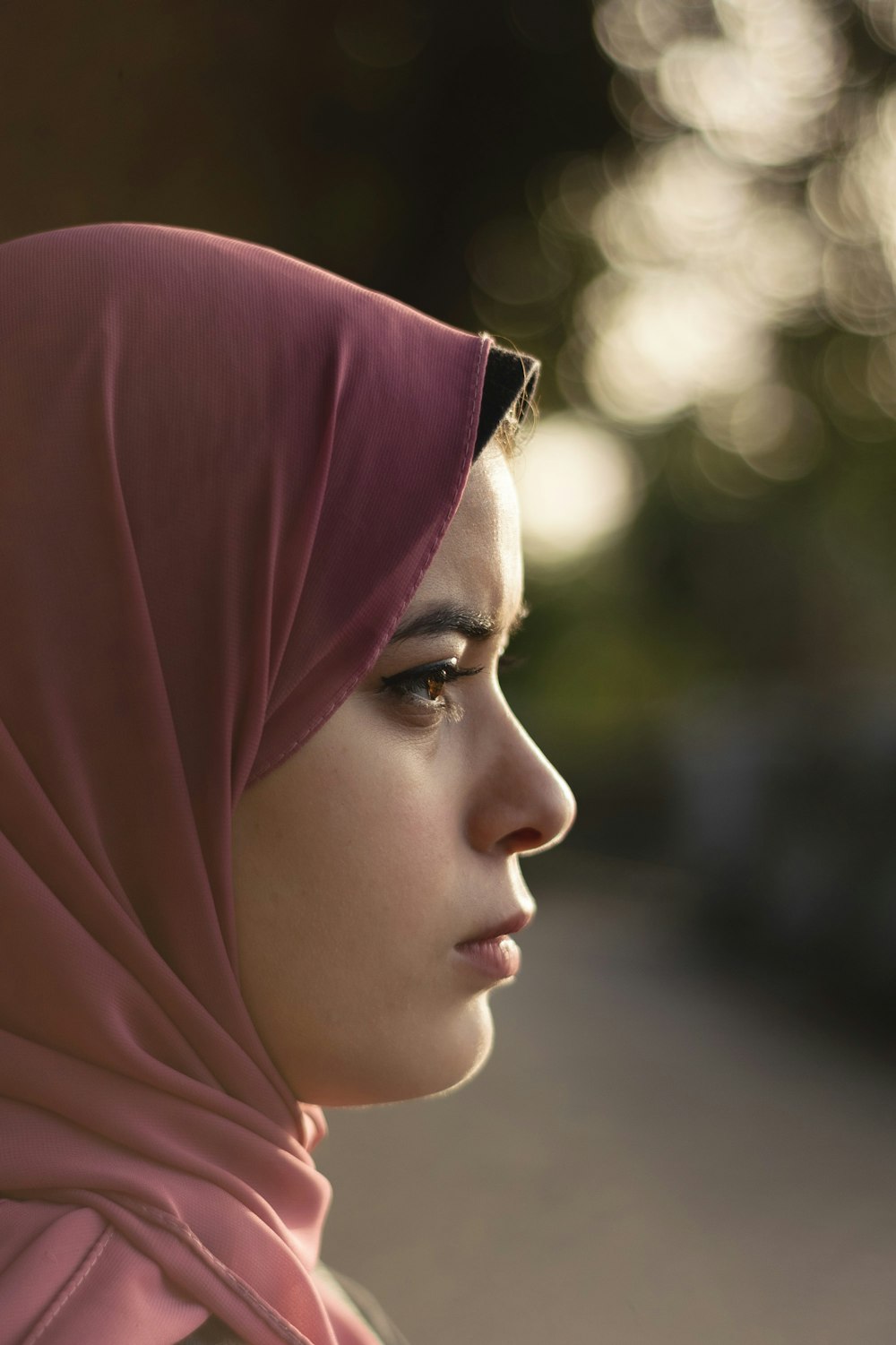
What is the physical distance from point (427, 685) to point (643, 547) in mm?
7422

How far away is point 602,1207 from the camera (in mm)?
2734

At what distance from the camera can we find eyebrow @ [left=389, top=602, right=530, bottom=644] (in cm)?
78

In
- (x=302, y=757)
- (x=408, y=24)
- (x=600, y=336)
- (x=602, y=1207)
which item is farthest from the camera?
(x=600, y=336)

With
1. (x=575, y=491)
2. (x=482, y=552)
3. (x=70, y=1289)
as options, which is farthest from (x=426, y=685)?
(x=575, y=491)

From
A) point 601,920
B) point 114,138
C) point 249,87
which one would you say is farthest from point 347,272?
point 601,920

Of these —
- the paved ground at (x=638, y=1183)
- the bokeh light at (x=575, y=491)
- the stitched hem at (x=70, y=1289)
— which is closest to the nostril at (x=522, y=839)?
the stitched hem at (x=70, y=1289)

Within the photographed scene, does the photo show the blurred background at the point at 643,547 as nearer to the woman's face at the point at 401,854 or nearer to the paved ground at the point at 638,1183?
the paved ground at the point at 638,1183

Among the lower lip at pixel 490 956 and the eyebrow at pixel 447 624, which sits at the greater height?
the eyebrow at pixel 447 624

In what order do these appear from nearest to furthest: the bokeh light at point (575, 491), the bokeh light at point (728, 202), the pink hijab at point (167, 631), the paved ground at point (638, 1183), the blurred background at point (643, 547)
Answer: the pink hijab at point (167, 631) → the paved ground at point (638, 1183) → the blurred background at point (643, 547) → the bokeh light at point (575, 491) → the bokeh light at point (728, 202)

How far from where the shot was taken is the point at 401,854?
30.4 inches

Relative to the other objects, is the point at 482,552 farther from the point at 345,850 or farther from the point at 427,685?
the point at 345,850

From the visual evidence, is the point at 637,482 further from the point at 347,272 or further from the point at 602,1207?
the point at 602,1207

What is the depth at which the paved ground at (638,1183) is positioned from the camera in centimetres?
235

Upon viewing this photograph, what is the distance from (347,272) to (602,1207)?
12.9ft
